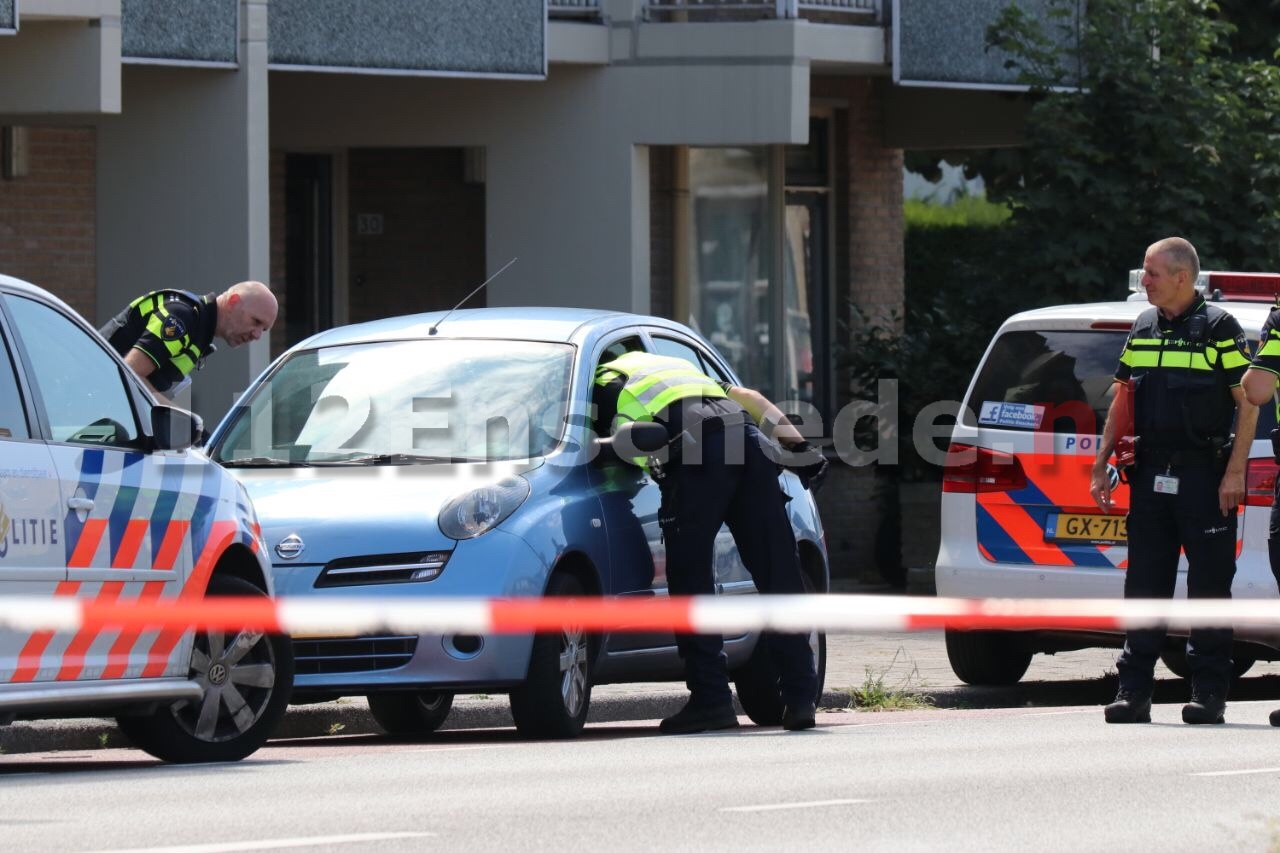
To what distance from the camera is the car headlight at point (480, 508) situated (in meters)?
9.38

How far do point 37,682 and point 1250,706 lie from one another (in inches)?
230

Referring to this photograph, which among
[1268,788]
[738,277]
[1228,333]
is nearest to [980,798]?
[1268,788]

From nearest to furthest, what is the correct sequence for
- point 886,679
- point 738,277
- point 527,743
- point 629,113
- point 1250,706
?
1. point 527,743
2. point 1250,706
3. point 886,679
4. point 629,113
5. point 738,277

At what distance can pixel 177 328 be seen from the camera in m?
10.5

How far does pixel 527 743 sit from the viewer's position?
949 cm

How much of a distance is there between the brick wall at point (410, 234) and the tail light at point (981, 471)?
8534 millimetres

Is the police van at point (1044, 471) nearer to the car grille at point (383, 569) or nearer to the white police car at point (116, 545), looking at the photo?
the car grille at point (383, 569)

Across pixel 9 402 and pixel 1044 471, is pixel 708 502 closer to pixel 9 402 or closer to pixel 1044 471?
pixel 1044 471

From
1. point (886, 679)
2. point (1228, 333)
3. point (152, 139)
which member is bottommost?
point (886, 679)

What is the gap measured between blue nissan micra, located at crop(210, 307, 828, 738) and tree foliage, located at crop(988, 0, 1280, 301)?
748 centimetres

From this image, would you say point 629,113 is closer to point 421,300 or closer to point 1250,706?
point 421,300

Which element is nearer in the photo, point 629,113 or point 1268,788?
point 1268,788

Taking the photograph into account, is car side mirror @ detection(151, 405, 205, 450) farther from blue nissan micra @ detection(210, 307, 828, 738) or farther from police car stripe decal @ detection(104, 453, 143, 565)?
blue nissan micra @ detection(210, 307, 828, 738)

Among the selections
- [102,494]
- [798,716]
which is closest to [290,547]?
[102,494]
